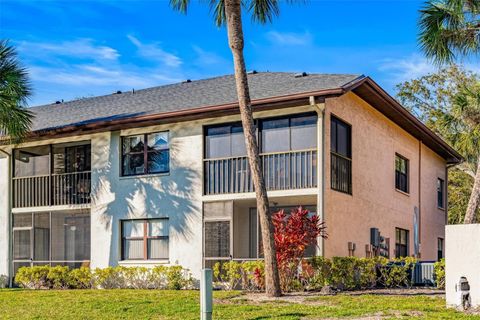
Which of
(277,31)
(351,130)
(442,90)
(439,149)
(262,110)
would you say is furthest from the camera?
(442,90)

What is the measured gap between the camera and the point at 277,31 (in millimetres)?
18281

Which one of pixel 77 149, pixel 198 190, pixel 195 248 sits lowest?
pixel 195 248

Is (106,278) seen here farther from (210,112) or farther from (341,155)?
(341,155)

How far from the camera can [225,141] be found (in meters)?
20.5

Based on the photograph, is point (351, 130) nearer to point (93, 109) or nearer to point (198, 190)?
point (198, 190)

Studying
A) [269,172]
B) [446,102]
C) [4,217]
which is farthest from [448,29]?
[446,102]

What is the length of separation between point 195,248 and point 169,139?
11.6ft

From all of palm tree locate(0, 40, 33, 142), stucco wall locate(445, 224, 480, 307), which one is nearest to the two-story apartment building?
palm tree locate(0, 40, 33, 142)

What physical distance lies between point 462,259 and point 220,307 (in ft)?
16.3

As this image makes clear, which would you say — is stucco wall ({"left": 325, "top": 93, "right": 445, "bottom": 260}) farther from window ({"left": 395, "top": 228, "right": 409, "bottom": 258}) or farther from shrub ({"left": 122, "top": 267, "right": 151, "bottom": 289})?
shrub ({"left": 122, "top": 267, "right": 151, "bottom": 289})

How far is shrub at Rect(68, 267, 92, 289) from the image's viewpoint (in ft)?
70.8

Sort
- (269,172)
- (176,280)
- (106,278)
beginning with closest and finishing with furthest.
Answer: (269,172)
(176,280)
(106,278)

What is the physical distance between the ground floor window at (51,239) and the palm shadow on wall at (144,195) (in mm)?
1804

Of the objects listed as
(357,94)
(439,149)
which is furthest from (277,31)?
(439,149)
